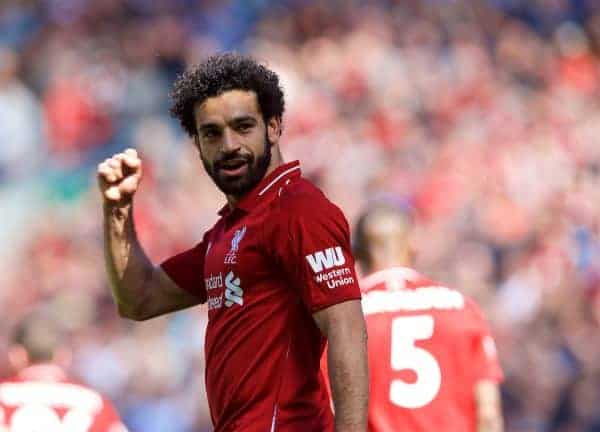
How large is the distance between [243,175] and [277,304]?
0.35 meters

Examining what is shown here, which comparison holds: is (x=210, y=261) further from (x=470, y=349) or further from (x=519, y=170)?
(x=519, y=170)

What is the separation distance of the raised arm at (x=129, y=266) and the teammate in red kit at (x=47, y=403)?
1.64m

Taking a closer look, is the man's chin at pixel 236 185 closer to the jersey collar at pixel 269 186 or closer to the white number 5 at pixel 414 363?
the jersey collar at pixel 269 186

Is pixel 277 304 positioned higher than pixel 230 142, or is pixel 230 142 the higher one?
pixel 230 142

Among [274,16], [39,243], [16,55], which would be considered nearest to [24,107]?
[16,55]

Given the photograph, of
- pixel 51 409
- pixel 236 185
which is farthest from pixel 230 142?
pixel 51 409

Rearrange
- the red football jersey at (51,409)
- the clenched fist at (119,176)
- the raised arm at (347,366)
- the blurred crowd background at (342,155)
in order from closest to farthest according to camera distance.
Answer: the raised arm at (347,366) < the clenched fist at (119,176) < the red football jersey at (51,409) < the blurred crowd background at (342,155)

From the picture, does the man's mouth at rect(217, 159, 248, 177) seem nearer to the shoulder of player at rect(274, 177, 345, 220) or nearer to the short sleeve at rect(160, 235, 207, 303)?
the shoulder of player at rect(274, 177, 345, 220)

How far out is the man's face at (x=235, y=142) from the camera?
3271 millimetres

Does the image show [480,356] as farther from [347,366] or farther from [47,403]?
[347,366]

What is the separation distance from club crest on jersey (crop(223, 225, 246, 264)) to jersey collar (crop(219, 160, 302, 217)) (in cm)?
7

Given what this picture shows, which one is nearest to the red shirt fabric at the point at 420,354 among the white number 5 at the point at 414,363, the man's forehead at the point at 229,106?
the white number 5 at the point at 414,363

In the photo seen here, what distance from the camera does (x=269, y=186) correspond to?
328 cm

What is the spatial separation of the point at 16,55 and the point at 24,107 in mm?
431
